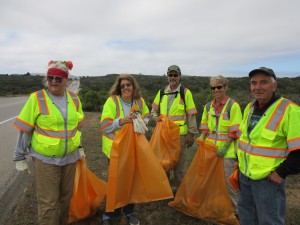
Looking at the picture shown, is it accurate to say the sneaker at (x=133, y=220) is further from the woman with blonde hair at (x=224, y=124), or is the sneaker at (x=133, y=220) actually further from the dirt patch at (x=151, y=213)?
the woman with blonde hair at (x=224, y=124)

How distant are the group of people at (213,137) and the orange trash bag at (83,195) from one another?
0.28m

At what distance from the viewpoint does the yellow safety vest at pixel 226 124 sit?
405 centimetres

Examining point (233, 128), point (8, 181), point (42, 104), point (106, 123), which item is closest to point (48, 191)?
point (42, 104)

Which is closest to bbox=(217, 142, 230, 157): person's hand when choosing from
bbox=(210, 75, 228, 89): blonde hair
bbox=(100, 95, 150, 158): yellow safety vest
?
bbox=(210, 75, 228, 89): blonde hair

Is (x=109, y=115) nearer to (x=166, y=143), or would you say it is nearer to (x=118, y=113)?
(x=118, y=113)

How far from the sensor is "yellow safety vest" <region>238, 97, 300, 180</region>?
2480 millimetres

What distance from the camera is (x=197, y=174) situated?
4.18 metres

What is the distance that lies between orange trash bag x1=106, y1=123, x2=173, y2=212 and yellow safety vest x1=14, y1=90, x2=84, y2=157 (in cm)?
64

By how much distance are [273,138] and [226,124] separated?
155 centimetres

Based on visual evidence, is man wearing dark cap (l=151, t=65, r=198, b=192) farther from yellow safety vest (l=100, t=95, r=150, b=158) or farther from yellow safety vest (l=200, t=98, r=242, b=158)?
yellow safety vest (l=100, t=95, r=150, b=158)

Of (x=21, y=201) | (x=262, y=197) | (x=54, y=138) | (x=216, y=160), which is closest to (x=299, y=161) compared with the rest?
(x=262, y=197)

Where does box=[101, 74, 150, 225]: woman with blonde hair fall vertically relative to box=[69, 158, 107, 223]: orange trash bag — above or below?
above

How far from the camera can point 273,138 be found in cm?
255

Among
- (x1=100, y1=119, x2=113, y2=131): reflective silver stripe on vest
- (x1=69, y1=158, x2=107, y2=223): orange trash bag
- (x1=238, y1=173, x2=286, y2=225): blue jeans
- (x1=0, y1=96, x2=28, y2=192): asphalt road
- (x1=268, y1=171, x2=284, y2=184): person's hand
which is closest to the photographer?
(x1=268, y1=171, x2=284, y2=184): person's hand
